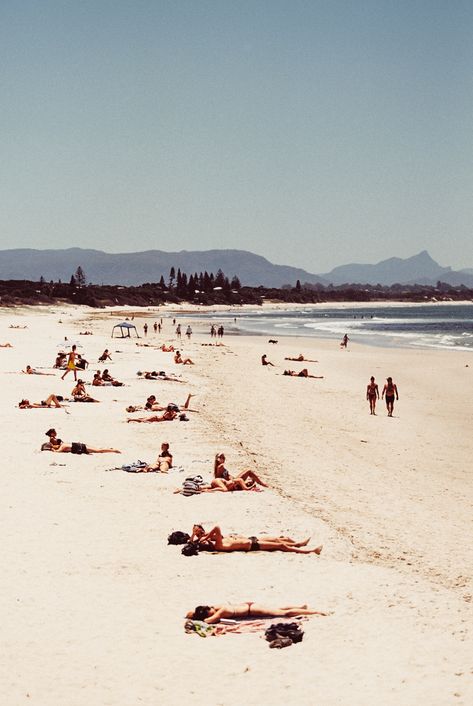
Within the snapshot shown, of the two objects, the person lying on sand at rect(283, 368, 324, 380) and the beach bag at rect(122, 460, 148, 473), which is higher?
the person lying on sand at rect(283, 368, 324, 380)

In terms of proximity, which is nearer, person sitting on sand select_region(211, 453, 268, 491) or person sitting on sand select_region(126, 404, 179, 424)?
person sitting on sand select_region(211, 453, 268, 491)

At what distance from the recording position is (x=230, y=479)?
13.0m

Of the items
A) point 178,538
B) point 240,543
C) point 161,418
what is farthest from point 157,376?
point 240,543

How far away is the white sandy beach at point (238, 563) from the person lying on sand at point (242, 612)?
198mm

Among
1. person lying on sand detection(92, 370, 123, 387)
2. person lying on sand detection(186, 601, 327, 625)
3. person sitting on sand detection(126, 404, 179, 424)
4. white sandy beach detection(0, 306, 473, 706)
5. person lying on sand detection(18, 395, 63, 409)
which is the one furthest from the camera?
person lying on sand detection(92, 370, 123, 387)

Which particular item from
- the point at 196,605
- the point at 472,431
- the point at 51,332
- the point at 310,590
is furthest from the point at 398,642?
the point at 51,332

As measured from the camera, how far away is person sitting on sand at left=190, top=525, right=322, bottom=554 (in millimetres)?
9805

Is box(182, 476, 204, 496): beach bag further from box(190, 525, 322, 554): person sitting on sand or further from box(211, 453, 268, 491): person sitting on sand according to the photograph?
box(190, 525, 322, 554): person sitting on sand

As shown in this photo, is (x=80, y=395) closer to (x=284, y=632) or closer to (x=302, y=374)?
(x=302, y=374)

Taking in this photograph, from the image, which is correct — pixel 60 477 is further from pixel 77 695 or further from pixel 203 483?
pixel 77 695

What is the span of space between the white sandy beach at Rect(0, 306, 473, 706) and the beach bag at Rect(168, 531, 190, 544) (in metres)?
0.16

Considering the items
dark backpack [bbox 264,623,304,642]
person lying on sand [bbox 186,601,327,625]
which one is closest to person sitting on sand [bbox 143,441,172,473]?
person lying on sand [bbox 186,601,327,625]

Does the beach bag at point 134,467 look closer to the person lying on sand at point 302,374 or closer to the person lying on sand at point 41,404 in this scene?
the person lying on sand at point 41,404

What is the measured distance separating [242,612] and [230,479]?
17.4ft
